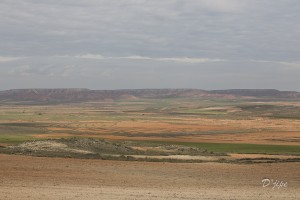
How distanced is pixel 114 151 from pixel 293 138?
1348 inches

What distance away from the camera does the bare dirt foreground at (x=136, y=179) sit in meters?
24.0

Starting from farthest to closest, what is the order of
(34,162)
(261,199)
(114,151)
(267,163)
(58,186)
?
(114,151) < (267,163) < (34,162) < (58,186) < (261,199)

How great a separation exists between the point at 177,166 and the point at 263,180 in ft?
29.7

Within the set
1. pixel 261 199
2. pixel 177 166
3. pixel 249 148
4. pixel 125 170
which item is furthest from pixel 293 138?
pixel 261 199

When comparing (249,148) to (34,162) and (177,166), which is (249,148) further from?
(34,162)

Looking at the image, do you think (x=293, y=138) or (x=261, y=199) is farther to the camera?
(x=293, y=138)

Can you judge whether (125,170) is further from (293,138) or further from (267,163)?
(293,138)

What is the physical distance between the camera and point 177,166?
37.8 meters

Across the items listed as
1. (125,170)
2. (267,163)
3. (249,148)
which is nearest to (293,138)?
(249,148)

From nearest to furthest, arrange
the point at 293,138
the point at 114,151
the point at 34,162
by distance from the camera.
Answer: the point at 34,162
the point at 114,151
the point at 293,138

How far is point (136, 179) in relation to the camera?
3088 cm

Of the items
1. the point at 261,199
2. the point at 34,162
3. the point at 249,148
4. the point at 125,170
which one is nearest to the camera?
the point at 261,199

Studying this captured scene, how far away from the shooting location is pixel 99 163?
126 ft

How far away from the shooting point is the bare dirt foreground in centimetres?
2397
